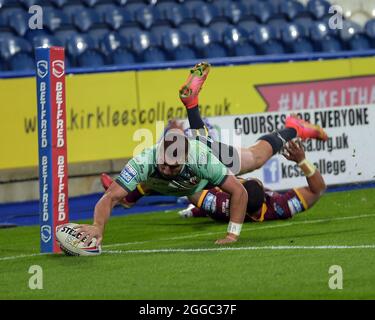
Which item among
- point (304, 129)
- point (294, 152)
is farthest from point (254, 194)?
point (304, 129)

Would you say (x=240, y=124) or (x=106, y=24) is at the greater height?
(x=106, y=24)

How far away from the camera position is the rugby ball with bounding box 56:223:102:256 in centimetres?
1174

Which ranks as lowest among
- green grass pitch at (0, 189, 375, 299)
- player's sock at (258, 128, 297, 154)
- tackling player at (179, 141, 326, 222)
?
green grass pitch at (0, 189, 375, 299)

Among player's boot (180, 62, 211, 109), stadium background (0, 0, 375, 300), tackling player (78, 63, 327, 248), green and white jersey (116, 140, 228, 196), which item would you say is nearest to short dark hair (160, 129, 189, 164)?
tackling player (78, 63, 327, 248)

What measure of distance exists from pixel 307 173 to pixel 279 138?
557 millimetres

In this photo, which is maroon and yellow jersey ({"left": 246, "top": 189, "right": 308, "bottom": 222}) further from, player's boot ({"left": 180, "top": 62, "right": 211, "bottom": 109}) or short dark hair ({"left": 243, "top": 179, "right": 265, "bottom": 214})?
player's boot ({"left": 180, "top": 62, "right": 211, "bottom": 109})

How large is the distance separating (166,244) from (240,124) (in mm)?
4820

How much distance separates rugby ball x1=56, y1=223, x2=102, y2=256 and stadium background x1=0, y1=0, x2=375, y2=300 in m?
4.33

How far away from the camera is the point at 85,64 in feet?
63.2

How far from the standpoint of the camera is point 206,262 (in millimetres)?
11211

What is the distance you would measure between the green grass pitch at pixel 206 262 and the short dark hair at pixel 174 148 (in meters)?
0.96

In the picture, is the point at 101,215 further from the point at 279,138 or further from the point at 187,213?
the point at 187,213
